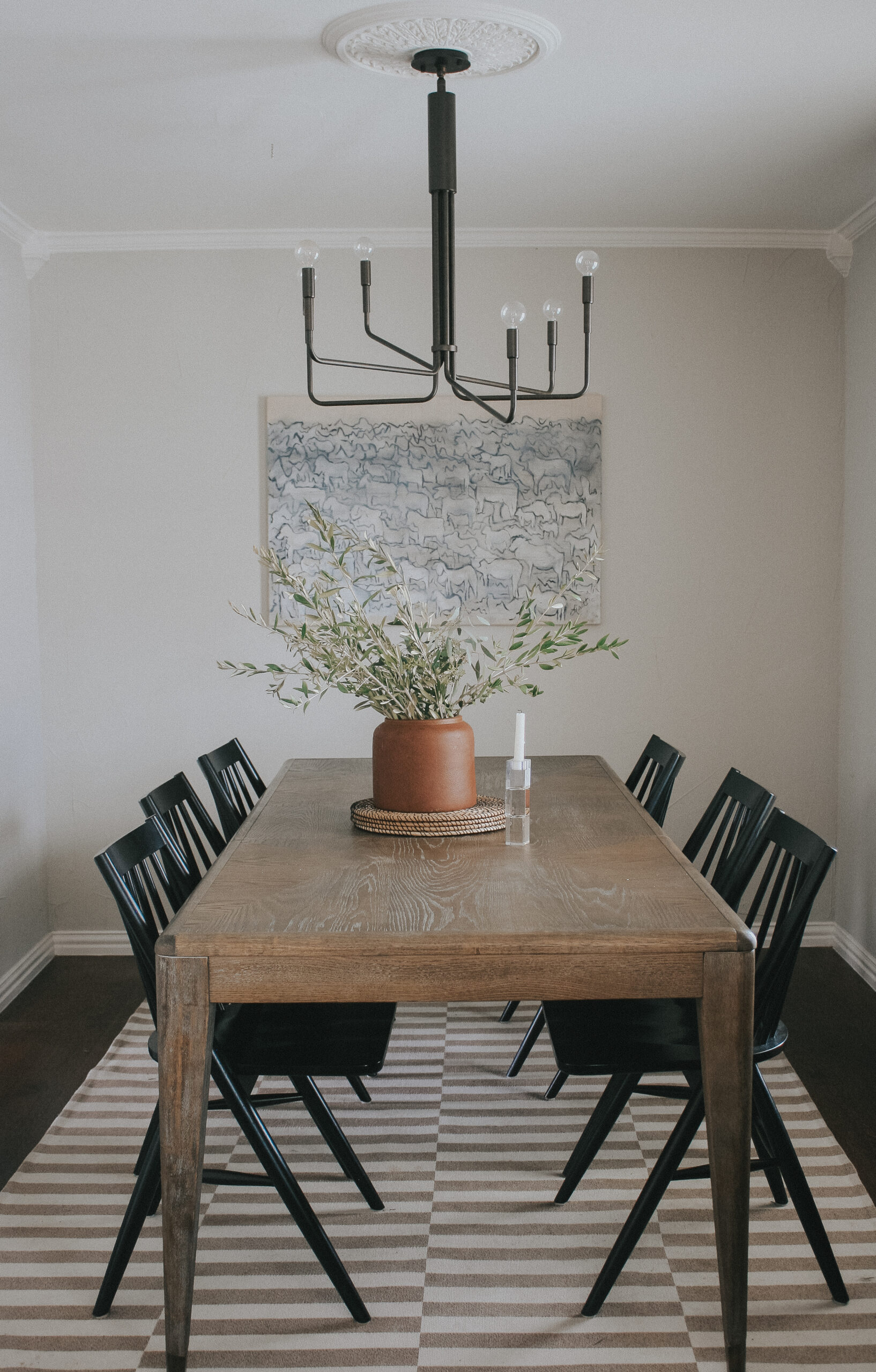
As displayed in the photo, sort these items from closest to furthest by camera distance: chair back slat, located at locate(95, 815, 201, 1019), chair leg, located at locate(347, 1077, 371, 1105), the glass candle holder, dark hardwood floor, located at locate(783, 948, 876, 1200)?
chair back slat, located at locate(95, 815, 201, 1019) → the glass candle holder → dark hardwood floor, located at locate(783, 948, 876, 1200) → chair leg, located at locate(347, 1077, 371, 1105)

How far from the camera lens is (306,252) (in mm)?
2316

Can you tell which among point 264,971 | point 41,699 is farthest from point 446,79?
point 41,699

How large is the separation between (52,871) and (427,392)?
229 cm

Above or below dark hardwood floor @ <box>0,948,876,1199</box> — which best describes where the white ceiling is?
above

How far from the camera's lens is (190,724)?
4.04m

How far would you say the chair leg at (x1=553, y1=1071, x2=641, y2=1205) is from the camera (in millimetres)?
2148

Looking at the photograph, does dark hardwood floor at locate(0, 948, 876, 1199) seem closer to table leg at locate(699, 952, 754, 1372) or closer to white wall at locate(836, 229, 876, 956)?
white wall at locate(836, 229, 876, 956)

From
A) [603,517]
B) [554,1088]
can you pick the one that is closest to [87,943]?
[554,1088]

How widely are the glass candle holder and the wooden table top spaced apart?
0.11ft

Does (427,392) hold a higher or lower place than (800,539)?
higher

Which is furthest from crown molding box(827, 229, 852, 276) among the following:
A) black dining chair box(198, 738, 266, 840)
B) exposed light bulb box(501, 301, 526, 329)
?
black dining chair box(198, 738, 266, 840)

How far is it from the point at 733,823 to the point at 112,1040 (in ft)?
6.55

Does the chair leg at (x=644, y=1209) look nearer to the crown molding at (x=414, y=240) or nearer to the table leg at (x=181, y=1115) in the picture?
the table leg at (x=181, y=1115)

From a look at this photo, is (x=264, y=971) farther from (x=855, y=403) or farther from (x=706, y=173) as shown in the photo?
(x=855, y=403)
